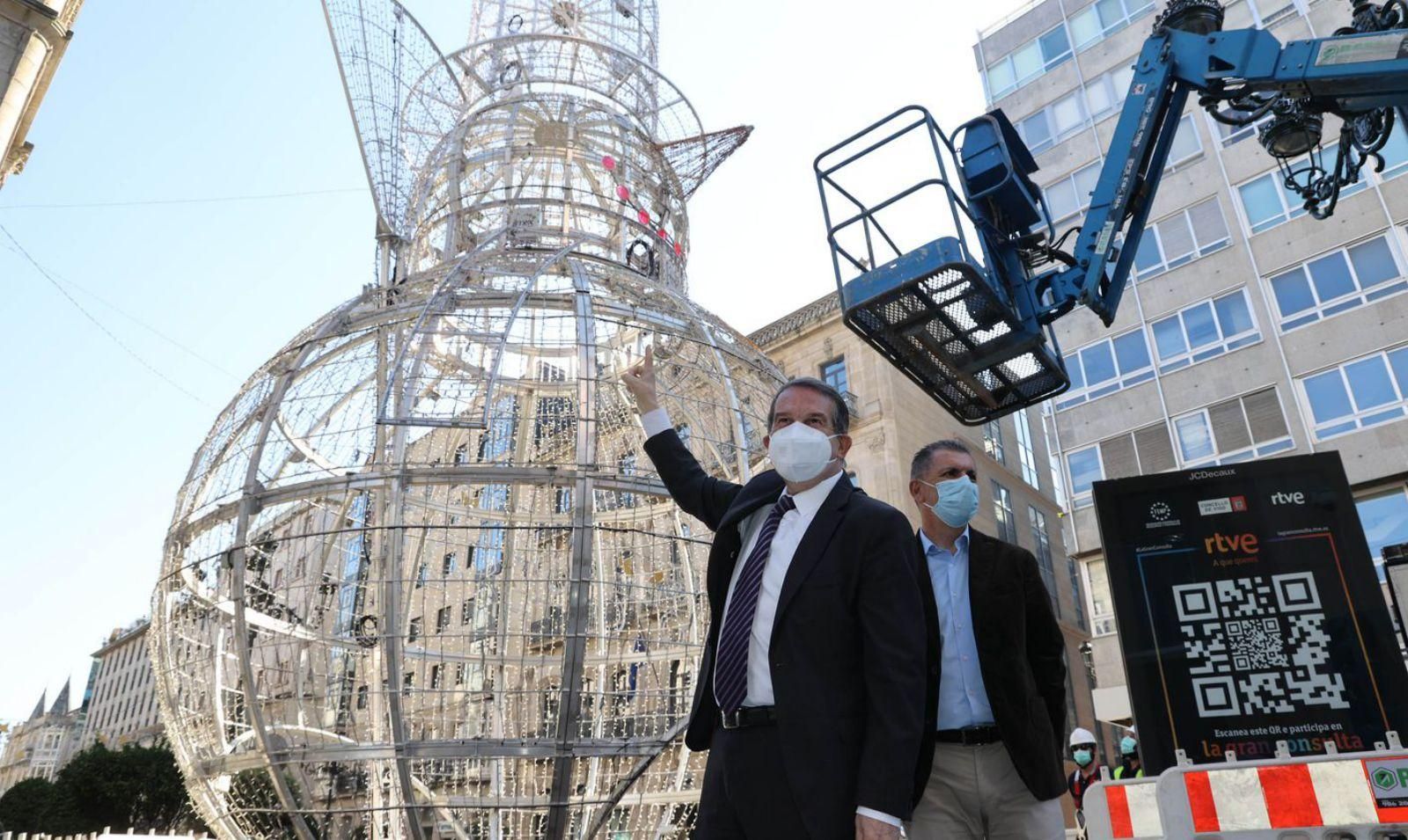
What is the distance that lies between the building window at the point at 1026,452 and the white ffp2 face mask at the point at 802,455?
26.6m

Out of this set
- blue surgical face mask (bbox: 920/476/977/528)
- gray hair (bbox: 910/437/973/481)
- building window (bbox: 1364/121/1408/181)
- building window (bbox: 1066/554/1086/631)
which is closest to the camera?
blue surgical face mask (bbox: 920/476/977/528)

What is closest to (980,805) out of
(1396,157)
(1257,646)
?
(1257,646)

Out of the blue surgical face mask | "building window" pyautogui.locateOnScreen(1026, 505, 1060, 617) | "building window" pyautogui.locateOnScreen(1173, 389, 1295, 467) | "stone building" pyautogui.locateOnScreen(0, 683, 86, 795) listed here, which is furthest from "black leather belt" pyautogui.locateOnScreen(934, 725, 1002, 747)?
"stone building" pyautogui.locateOnScreen(0, 683, 86, 795)

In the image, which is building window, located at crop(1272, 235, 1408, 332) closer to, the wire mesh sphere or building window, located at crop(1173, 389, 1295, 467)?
building window, located at crop(1173, 389, 1295, 467)

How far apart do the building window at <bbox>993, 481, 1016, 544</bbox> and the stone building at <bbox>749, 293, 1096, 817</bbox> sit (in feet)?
0.10

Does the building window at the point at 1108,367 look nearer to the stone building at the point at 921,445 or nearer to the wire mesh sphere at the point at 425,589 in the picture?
the stone building at the point at 921,445

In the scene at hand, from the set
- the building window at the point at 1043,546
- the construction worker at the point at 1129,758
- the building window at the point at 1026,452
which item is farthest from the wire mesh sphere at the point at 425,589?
the building window at the point at 1026,452

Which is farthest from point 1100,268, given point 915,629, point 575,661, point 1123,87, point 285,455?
point 1123,87

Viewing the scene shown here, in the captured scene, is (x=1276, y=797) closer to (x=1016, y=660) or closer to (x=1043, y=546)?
(x=1016, y=660)

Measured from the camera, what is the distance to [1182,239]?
810 inches

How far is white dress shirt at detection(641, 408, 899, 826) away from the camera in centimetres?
258

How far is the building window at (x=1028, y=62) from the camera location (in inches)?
956

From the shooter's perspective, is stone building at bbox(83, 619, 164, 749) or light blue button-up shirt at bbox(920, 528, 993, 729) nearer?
light blue button-up shirt at bbox(920, 528, 993, 729)

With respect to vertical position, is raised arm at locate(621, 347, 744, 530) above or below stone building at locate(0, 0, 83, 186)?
below
